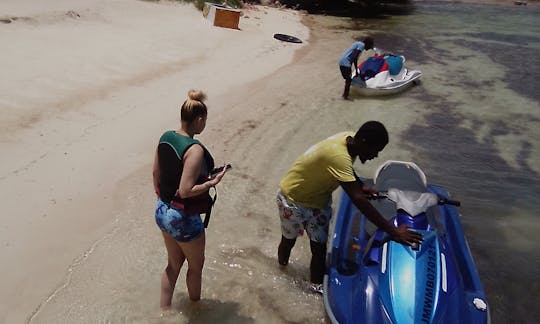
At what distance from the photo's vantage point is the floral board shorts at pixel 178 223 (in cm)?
314

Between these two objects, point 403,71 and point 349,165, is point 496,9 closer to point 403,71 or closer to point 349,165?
point 403,71

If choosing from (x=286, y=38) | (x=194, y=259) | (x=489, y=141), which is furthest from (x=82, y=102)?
(x=286, y=38)

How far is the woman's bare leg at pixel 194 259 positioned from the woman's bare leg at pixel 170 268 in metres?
0.09

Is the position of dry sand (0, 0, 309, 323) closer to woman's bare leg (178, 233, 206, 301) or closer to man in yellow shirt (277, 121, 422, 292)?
woman's bare leg (178, 233, 206, 301)

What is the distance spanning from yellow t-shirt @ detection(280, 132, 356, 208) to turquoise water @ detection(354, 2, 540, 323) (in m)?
2.22

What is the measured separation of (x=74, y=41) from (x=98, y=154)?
218 inches

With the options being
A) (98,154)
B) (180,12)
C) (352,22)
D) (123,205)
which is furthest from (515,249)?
(352,22)

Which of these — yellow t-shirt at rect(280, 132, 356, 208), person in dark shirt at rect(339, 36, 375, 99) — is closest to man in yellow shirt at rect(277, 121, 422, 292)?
yellow t-shirt at rect(280, 132, 356, 208)

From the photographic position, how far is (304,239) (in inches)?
207

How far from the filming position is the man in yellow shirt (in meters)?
3.40

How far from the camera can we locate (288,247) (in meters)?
4.41

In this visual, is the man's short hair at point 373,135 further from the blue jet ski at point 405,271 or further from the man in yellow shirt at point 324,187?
the blue jet ski at point 405,271

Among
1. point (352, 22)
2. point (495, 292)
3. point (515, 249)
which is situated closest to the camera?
point (495, 292)

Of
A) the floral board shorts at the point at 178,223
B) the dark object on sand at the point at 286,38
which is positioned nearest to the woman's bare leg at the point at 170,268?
the floral board shorts at the point at 178,223
